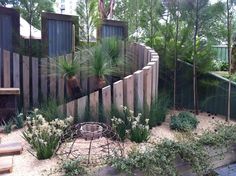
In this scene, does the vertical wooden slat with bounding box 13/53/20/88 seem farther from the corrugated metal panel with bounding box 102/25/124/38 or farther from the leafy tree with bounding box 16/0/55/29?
the corrugated metal panel with bounding box 102/25/124/38

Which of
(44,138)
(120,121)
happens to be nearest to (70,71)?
(120,121)

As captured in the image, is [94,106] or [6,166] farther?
[94,106]

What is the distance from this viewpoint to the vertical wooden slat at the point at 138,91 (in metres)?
3.80

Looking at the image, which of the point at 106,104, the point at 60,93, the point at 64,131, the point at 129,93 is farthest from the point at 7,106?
the point at 129,93

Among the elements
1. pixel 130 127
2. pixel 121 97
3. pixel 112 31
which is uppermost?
pixel 112 31

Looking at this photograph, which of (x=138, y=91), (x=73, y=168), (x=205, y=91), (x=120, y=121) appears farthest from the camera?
(x=205, y=91)

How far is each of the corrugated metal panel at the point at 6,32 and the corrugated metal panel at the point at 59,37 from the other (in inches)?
28.2

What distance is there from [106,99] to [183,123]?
119 cm

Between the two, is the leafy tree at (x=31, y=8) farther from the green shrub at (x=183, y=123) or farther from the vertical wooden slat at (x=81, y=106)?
the green shrub at (x=183, y=123)

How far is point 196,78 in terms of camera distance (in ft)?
18.2

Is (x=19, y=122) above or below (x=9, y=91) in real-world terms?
below

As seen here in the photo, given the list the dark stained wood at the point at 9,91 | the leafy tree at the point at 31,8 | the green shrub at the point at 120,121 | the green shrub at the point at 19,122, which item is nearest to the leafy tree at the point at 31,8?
the leafy tree at the point at 31,8

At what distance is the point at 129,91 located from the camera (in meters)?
3.77

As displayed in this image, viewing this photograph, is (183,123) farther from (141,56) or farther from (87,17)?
(87,17)
